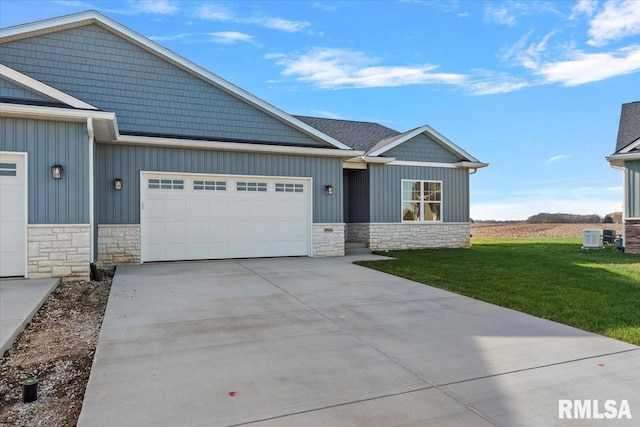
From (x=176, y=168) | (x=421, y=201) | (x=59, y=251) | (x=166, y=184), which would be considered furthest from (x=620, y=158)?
(x=59, y=251)

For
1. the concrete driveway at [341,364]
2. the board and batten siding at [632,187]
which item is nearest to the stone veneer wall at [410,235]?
the board and batten siding at [632,187]

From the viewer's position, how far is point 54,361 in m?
3.96

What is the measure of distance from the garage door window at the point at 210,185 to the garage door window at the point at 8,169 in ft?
13.0

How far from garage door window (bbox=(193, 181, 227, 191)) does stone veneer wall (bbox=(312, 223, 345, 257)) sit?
2.93 meters

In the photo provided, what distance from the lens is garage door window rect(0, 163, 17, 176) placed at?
7.65 meters

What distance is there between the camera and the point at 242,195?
36.7 feet

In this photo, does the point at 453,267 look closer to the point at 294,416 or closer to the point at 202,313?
the point at 202,313

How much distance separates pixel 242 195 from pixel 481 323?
304 inches

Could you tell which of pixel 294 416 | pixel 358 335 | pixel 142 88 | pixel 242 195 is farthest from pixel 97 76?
pixel 294 416

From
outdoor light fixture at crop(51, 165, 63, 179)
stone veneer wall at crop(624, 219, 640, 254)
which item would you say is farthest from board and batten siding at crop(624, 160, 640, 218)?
outdoor light fixture at crop(51, 165, 63, 179)

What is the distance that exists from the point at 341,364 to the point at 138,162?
8.58 metres

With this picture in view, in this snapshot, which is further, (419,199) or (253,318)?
(419,199)

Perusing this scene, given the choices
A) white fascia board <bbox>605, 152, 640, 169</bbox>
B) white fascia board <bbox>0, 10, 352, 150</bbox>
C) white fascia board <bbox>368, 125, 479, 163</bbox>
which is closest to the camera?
white fascia board <bbox>0, 10, 352, 150</bbox>

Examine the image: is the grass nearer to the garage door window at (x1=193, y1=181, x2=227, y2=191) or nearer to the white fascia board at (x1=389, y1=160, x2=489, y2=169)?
the white fascia board at (x1=389, y1=160, x2=489, y2=169)
